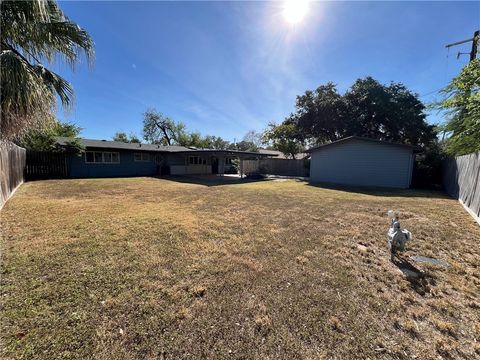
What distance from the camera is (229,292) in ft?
8.57

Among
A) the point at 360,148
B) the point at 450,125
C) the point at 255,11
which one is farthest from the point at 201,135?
the point at 450,125

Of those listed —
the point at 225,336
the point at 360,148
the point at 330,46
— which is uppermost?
the point at 330,46

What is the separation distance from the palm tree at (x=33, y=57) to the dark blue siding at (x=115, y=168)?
→ 13.9 meters

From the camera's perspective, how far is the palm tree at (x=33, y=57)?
3498 millimetres

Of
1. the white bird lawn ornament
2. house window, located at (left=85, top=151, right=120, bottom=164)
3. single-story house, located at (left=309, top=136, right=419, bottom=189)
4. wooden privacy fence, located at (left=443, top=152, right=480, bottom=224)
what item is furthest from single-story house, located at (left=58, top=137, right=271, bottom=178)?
the white bird lawn ornament

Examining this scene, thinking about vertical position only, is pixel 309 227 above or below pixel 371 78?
below

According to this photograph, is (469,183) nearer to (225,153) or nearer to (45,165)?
(225,153)

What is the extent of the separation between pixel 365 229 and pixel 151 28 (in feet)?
37.3

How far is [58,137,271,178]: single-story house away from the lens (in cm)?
1627

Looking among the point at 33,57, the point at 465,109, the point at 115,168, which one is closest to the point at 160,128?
the point at 115,168

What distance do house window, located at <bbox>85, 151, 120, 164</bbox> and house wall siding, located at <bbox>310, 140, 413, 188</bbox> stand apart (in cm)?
1651

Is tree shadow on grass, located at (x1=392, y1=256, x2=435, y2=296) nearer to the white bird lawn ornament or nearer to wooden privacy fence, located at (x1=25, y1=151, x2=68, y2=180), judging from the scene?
the white bird lawn ornament

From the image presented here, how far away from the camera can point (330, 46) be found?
964 centimetres

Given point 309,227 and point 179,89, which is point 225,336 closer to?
point 309,227
